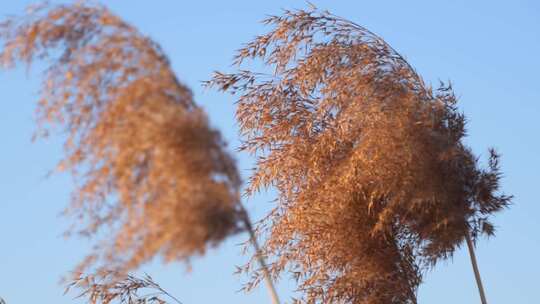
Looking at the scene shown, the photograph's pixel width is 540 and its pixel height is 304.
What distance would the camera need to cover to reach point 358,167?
25.1 feet

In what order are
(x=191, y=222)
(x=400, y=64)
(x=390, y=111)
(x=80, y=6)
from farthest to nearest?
(x=400, y=64) < (x=390, y=111) < (x=80, y=6) < (x=191, y=222)

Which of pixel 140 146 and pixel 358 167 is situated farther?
pixel 358 167

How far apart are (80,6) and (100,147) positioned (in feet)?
2.60

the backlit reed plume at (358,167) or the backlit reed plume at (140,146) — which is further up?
the backlit reed plume at (358,167)

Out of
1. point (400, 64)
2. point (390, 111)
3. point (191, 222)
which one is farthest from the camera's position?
point (400, 64)

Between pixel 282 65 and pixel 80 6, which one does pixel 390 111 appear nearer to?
pixel 282 65

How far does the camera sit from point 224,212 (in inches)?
162

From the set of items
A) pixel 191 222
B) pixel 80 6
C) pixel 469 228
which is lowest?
Result: pixel 191 222

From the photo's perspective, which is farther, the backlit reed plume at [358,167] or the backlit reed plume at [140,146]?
the backlit reed plume at [358,167]

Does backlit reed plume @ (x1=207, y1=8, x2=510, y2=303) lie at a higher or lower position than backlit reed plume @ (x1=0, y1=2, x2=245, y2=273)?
higher

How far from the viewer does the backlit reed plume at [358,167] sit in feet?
24.7

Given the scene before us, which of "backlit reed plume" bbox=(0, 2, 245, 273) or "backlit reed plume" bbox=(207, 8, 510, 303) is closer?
"backlit reed plume" bbox=(0, 2, 245, 273)

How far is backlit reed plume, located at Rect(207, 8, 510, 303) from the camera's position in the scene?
7539 millimetres

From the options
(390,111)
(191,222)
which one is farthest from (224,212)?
(390,111)
